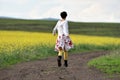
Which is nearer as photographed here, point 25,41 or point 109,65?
point 109,65

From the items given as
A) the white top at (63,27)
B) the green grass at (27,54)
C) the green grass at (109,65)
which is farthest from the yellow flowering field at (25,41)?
the white top at (63,27)

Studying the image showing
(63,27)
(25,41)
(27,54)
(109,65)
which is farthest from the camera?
(25,41)

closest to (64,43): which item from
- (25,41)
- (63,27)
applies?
(63,27)

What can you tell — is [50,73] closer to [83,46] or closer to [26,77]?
[26,77]

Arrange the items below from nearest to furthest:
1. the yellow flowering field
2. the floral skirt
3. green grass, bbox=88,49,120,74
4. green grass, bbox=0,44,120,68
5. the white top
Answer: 1. green grass, bbox=88,49,120,74
2. the white top
3. the floral skirt
4. green grass, bbox=0,44,120,68
5. the yellow flowering field

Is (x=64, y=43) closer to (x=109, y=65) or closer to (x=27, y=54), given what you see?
(x=109, y=65)

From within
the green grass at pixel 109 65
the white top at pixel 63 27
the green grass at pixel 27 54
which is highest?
the white top at pixel 63 27

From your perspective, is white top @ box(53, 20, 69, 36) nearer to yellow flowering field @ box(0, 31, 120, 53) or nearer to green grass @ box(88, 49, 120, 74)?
green grass @ box(88, 49, 120, 74)

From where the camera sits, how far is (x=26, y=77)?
13.5 meters

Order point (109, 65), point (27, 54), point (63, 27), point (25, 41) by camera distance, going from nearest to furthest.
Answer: point (63, 27), point (109, 65), point (27, 54), point (25, 41)

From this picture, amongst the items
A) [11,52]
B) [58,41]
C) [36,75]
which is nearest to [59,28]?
[58,41]

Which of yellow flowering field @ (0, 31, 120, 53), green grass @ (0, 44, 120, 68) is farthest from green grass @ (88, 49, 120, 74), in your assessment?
yellow flowering field @ (0, 31, 120, 53)

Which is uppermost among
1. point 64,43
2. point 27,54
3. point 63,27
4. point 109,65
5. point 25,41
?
point 25,41

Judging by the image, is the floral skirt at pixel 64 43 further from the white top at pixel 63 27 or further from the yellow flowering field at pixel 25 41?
the yellow flowering field at pixel 25 41
